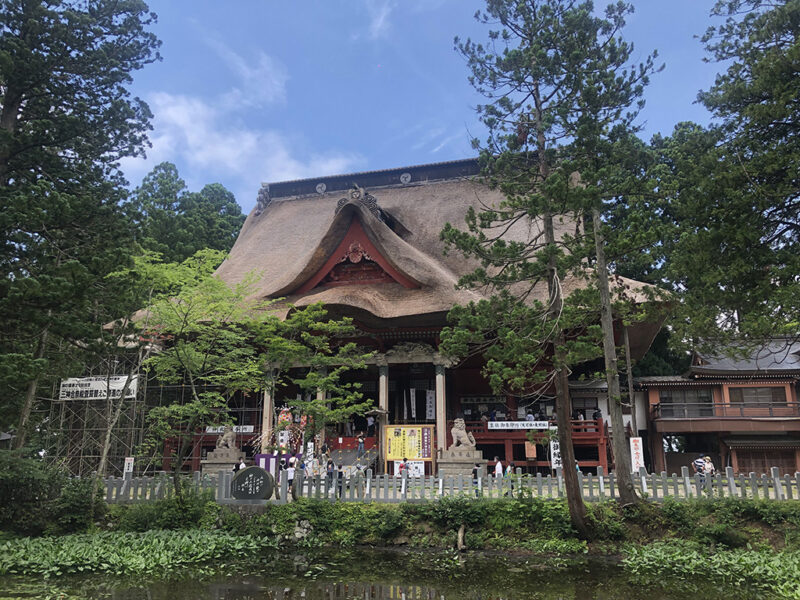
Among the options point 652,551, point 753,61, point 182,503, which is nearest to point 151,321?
point 182,503

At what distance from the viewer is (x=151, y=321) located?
12.1m

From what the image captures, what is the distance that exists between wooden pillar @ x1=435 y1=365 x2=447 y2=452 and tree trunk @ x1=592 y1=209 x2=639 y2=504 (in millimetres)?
5909

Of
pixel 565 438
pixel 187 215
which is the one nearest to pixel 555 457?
pixel 565 438

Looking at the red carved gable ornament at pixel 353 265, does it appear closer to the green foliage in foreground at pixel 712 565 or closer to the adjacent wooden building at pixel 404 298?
the adjacent wooden building at pixel 404 298

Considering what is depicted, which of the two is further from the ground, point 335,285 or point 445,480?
point 335,285

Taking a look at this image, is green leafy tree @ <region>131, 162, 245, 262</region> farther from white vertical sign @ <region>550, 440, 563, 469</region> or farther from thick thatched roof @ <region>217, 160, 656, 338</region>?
white vertical sign @ <region>550, 440, 563, 469</region>

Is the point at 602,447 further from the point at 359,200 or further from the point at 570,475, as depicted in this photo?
the point at 359,200

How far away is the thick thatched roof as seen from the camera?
617 inches

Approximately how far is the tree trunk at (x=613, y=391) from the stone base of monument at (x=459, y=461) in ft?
14.6

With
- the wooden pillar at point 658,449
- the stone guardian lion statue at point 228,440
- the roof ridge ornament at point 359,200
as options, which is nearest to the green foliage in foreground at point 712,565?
the stone guardian lion statue at point 228,440

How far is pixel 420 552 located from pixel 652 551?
390 centimetres

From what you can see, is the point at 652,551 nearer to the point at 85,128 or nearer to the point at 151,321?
the point at 151,321

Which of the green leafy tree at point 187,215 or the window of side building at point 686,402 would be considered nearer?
the window of side building at point 686,402

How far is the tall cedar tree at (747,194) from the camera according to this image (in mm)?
9062
